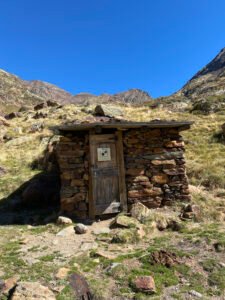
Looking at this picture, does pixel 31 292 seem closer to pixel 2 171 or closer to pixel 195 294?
pixel 195 294

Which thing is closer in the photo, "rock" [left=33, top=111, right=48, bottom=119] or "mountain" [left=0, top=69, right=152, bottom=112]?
"rock" [left=33, top=111, right=48, bottom=119]

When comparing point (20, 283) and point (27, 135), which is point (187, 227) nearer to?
point (20, 283)

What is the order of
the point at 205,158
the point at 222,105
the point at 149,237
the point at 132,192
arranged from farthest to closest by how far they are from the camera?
the point at 222,105, the point at 205,158, the point at 132,192, the point at 149,237

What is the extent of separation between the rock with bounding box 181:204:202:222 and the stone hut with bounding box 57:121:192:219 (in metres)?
0.77

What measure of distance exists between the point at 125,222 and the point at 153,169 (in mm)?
2160

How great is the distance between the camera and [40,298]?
405 centimetres

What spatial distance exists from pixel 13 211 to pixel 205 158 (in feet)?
27.9

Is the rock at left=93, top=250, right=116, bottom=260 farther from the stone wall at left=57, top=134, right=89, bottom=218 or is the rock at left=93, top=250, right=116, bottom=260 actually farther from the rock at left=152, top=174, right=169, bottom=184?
the rock at left=152, top=174, right=169, bottom=184

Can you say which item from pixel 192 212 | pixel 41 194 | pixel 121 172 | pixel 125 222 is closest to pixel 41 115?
pixel 41 194

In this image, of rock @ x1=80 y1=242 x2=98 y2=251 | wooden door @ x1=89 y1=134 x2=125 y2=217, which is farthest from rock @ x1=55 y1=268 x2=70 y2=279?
wooden door @ x1=89 y1=134 x2=125 y2=217

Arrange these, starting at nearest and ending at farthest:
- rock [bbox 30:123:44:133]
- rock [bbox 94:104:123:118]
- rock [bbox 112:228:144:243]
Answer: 1. rock [bbox 112:228:144:243]
2. rock [bbox 30:123:44:133]
3. rock [bbox 94:104:123:118]

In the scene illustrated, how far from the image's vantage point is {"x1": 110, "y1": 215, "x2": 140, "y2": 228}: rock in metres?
7.36

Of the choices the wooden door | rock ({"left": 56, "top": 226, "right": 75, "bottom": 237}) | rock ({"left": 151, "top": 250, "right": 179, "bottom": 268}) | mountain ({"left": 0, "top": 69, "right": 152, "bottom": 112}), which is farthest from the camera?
mountain ({"left": 0, "top": 69, "right": 152, "bottom": 112})

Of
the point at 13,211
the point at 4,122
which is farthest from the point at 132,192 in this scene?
the point at 4,122
